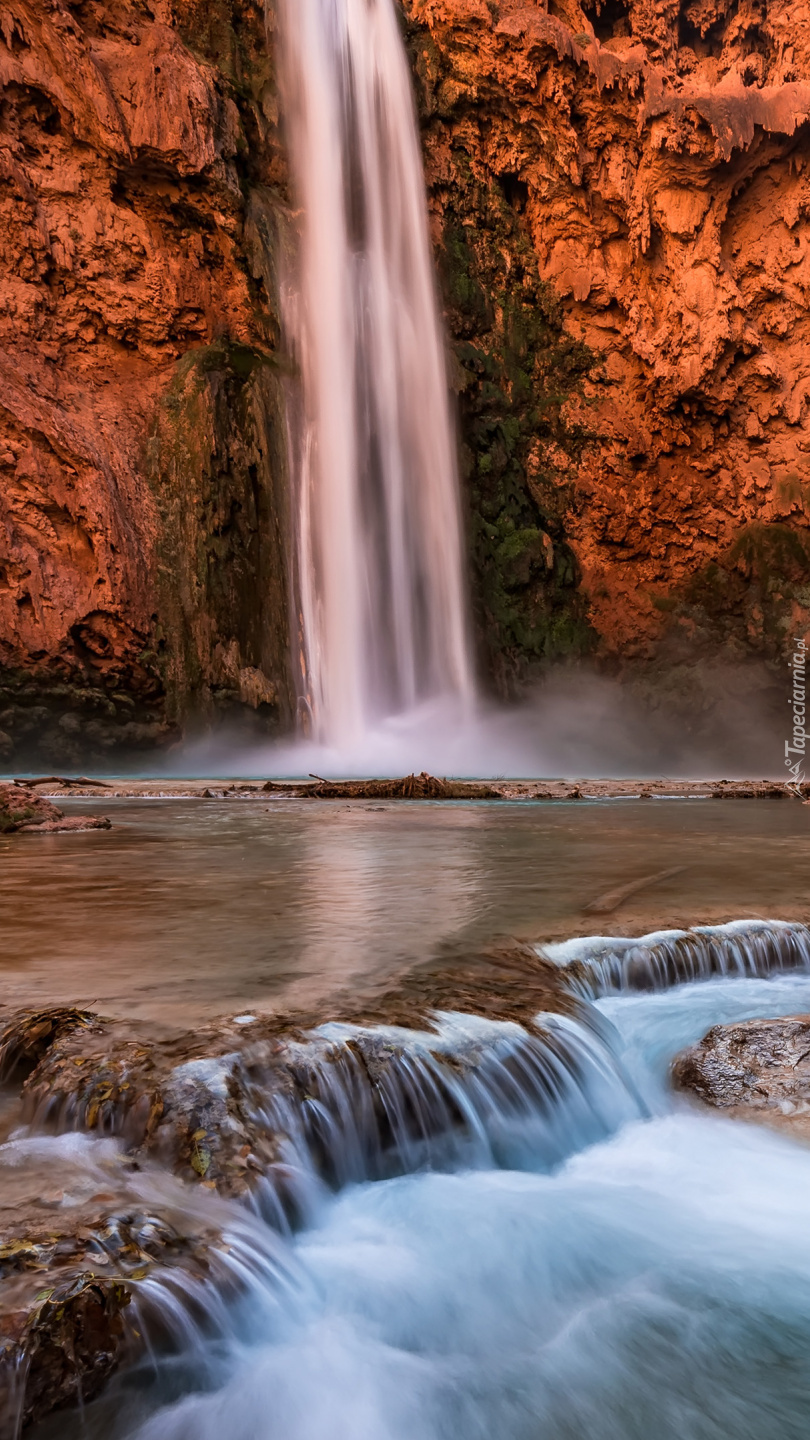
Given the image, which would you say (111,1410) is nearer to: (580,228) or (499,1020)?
(499,1020)

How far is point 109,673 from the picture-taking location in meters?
21.5

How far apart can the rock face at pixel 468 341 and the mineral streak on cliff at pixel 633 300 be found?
0.09 metres

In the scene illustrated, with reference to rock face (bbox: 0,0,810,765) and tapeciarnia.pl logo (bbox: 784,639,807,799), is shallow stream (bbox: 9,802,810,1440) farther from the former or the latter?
tapeciarnia.pl logo (bbox: 784,639,807,799)

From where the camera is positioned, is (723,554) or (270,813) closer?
(270,813)

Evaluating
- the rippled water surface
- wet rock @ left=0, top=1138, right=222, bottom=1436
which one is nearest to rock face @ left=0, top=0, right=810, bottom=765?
the rippled water surface

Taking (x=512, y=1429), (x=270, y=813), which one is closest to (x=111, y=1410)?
(x=512, y=1429)

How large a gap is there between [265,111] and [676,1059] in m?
28.5

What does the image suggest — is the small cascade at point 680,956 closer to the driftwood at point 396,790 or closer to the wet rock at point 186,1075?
the wet rock at point 186,1075

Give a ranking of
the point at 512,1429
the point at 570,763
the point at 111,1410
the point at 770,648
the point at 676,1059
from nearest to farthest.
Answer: the point at 111,1410
the point at 512,1429
the point at 676,1059
the point at 570,763
the point at 770,648

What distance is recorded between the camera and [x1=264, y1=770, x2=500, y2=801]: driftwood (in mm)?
14180

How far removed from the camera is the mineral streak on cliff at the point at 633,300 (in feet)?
84.4

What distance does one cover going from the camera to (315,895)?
5.15 metres

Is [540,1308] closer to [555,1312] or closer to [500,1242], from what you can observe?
Result: [555,1312]

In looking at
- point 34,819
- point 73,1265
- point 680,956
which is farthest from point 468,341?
point 73,1265
